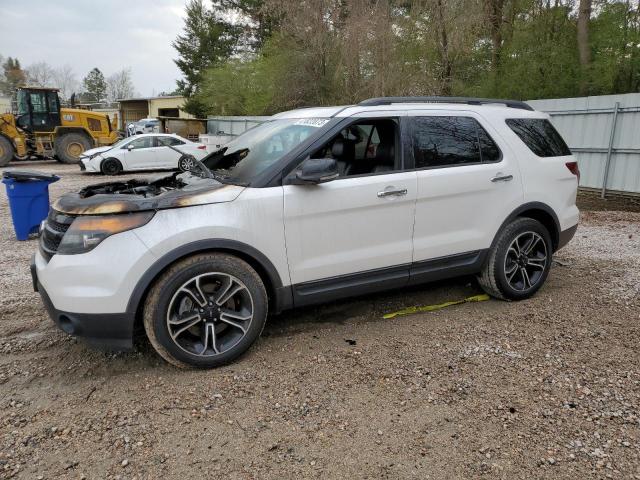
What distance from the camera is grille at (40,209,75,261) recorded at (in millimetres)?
3006

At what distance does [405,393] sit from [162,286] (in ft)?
5.51

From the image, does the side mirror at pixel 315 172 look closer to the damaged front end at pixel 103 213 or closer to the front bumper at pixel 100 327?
the damaged front end at pixel 103 213

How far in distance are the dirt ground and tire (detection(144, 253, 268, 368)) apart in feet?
0.52

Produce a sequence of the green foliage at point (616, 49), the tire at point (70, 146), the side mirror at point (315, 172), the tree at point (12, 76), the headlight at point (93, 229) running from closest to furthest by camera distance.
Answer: the headlight at point (93, 229) < the side mirror at point (315, 172) < the green foliage at point (616, 49) < the tire at point (70, 146) < the tree at point (12, 76)

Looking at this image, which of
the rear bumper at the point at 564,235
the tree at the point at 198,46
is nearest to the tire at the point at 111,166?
the rear bumper at the point at 564,235

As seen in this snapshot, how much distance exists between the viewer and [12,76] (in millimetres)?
75250

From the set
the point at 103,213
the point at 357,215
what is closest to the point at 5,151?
the point at 103,213

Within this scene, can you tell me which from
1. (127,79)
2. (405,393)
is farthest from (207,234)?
(127,79)

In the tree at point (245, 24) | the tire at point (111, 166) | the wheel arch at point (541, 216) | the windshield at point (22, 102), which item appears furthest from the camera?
the tree at point (245, 24)

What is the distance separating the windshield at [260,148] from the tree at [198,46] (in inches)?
1431

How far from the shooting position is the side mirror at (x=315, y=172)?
315 cm

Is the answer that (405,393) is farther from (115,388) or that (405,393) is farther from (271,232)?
(115,388)

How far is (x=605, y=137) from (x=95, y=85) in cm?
9423

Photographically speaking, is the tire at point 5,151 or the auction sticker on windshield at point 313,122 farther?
the tire at point 5,151
